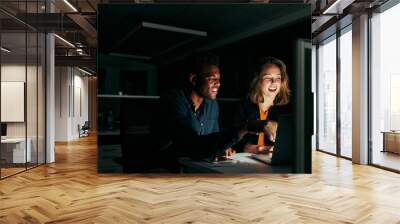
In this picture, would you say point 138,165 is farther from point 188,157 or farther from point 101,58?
point 101,58

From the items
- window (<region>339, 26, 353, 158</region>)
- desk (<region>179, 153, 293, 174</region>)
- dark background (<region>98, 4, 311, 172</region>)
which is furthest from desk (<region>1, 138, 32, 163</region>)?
window (<region>339, 26, 353, 158</region>)

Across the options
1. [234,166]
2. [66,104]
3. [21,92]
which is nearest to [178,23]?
[234,166]

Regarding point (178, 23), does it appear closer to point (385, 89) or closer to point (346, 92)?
point (385, 89)

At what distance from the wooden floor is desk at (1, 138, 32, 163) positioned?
352 millimetres

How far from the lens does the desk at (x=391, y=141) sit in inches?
262

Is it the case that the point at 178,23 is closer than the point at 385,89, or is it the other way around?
the point at 178,23

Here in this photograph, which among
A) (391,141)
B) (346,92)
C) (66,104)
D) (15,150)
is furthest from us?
(66,104)

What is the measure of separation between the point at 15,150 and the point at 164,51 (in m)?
3.26

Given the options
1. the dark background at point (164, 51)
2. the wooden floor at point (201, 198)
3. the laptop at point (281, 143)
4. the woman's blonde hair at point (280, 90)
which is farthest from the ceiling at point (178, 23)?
the wooden floor at point (201, 198)

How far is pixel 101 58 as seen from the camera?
232 inches

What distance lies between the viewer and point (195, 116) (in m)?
5.89

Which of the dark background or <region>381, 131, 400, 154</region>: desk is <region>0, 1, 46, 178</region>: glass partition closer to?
the dark background

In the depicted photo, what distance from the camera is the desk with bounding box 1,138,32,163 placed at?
6.07 metres

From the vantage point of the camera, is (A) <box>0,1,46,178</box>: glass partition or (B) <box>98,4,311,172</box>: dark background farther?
(A) <box>0,1,46,178</box>: glass partition
